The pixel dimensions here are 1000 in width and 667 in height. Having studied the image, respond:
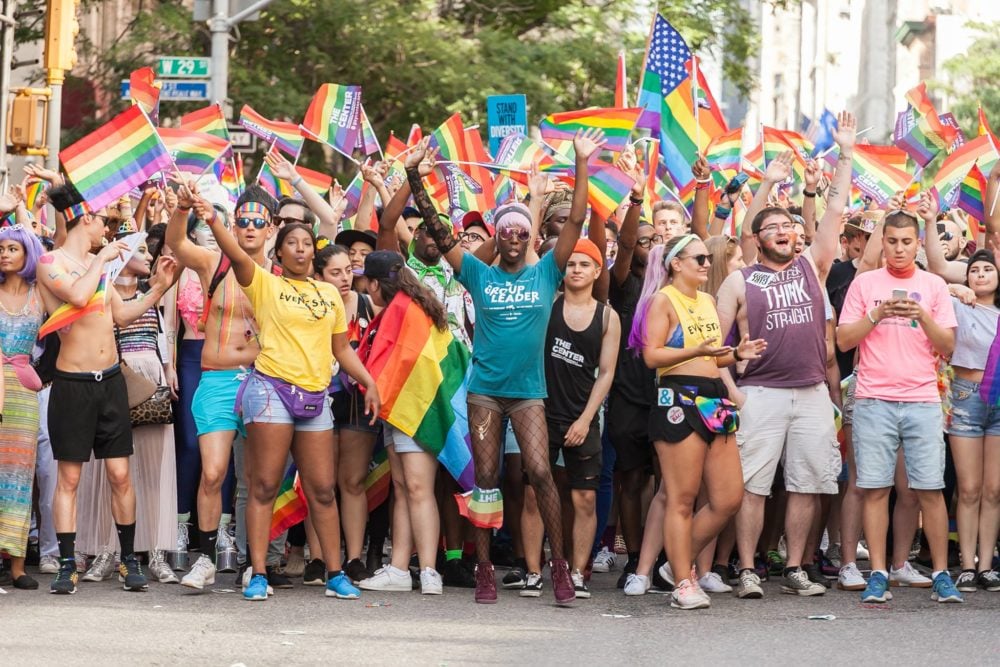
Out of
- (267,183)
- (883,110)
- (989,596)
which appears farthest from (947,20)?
(989,596)

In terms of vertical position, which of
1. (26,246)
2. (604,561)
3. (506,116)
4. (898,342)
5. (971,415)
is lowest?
(604,561)

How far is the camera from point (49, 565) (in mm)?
10266

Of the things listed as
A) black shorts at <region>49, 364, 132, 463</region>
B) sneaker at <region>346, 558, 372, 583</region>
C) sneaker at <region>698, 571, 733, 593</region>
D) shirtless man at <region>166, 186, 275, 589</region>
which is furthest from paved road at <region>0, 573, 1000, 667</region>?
black shorts at <region>49, 364, 132, 463</region>

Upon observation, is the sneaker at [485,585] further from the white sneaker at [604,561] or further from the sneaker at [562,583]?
the white sneaker at [604,561]

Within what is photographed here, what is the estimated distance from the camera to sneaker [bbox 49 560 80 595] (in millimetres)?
9367

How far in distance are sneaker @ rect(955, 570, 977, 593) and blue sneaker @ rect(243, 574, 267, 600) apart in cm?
378

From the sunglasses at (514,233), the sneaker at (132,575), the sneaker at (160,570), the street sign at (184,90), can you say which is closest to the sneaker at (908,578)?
the sunglasses at (514,233)

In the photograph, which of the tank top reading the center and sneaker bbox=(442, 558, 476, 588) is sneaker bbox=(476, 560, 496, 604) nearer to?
sneaker bbox=(442, 558, 476, 588)

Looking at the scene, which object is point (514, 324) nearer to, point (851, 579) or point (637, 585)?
point (637, 585)

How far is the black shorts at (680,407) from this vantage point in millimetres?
9445

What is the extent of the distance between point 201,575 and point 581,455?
211 cm

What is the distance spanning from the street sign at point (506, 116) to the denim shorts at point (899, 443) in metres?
3.97

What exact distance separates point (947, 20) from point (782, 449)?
46.3 meters

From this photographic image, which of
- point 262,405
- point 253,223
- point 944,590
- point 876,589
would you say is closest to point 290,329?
point 262,405
